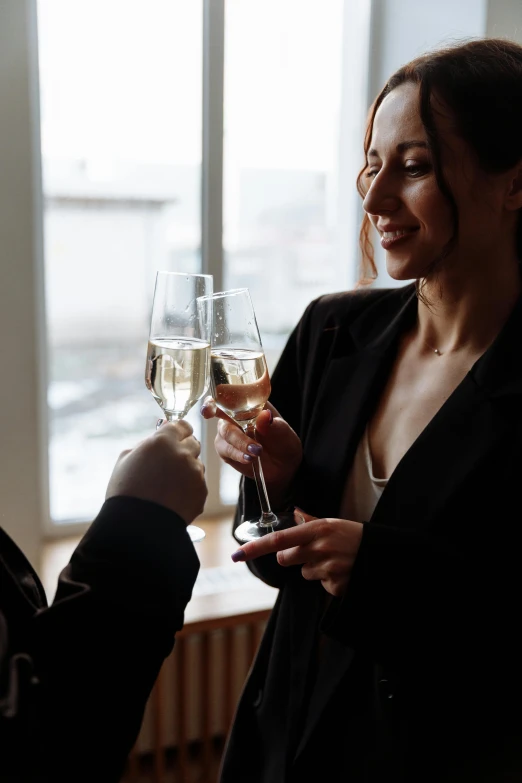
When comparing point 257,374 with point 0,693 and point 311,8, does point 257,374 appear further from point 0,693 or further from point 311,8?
point 311,8

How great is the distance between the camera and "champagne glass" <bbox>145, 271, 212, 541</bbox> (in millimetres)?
955

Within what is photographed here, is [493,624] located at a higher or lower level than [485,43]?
lower

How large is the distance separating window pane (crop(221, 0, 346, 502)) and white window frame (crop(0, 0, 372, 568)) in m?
0.09

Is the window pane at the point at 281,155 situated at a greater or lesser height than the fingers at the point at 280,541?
greater

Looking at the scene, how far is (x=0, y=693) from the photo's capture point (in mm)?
545

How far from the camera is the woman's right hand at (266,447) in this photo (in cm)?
109

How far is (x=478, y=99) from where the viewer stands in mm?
1095

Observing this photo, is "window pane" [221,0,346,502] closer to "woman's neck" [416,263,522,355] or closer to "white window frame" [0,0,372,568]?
"white window frame" [0,0,372,568]

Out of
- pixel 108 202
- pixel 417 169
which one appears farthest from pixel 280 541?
pixel 108 202

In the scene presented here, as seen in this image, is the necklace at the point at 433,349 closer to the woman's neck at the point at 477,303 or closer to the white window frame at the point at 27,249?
the woman's neck at the point at 477,303

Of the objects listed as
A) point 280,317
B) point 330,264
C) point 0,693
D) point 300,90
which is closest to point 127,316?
point 280,317

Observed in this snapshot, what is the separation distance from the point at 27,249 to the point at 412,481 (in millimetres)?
1458

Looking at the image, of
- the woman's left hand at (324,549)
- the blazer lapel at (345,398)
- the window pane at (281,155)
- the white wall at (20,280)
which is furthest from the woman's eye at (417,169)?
the window pane at (281,155)

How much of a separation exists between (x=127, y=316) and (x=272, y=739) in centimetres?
155
